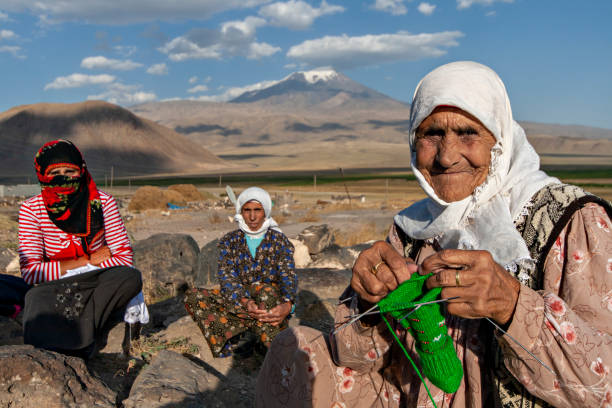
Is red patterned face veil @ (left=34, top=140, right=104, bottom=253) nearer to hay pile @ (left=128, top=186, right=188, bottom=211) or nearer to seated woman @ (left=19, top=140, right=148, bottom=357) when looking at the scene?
seated woman @ (left=19, top=140, right=148, bottom=357)

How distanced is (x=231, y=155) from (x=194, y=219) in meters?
93.6

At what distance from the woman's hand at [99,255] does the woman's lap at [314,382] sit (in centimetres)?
224

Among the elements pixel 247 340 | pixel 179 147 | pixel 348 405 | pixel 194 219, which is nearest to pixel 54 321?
pixel 247 340

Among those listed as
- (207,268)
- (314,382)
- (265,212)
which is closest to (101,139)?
(207,268)

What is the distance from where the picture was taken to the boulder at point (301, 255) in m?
8.05

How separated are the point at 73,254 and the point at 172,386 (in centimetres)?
154

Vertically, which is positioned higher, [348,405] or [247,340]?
[348,405]

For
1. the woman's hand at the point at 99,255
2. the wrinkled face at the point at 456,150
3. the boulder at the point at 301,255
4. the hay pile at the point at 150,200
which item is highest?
the wrinkled face at the point at 456,150

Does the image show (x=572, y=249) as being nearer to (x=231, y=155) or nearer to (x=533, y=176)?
(x=533, y=176)

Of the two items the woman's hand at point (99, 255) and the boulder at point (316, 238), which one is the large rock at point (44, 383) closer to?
the woman's hand at point (99, 255)

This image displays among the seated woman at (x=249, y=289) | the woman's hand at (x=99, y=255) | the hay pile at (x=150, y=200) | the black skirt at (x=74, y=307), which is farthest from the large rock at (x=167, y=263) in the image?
the hay pile at (x=150, y=200)

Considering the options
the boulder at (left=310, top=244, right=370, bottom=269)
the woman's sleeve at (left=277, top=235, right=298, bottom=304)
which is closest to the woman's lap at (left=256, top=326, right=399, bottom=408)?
the woman's sleeve at (left=277, top=235, right=298, bottom=304)

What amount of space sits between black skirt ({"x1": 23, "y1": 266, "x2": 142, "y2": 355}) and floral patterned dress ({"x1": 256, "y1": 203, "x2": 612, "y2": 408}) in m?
1.95

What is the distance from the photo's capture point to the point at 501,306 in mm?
1544
